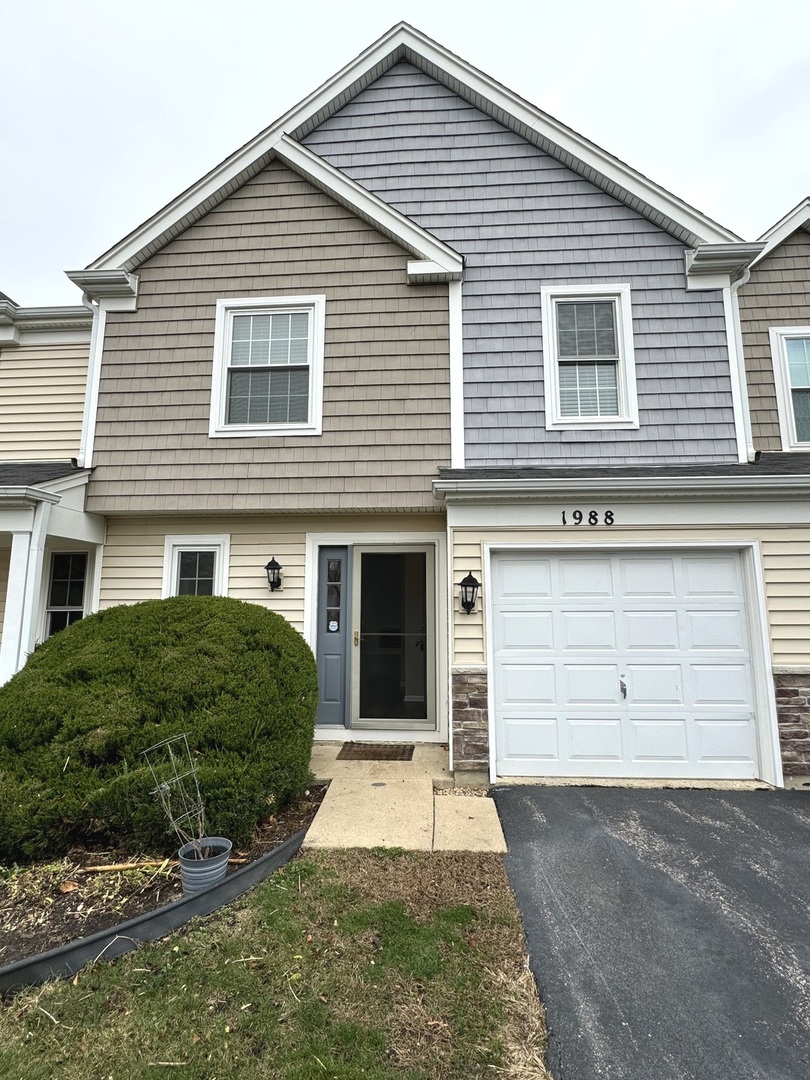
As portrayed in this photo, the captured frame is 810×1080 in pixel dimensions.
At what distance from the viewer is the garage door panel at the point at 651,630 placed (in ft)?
17.4

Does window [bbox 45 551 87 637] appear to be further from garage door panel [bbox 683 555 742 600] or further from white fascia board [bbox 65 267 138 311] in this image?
garage door panel [bbox 683 555 742 600]

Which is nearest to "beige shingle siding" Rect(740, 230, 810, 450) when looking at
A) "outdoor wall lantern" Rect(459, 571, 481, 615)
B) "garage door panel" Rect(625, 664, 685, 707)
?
"garage door panel" Rect(625, 664, 685, 707)

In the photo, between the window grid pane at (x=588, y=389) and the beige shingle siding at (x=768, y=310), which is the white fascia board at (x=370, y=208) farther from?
the beige shingle siding at (x=768, y=310)

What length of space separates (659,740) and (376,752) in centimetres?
285

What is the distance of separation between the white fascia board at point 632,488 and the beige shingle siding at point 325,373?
35.5 inches

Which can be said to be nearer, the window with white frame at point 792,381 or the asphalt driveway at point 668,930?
the asphalt driveway at point 668,930

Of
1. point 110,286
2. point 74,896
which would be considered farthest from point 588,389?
point 74,896

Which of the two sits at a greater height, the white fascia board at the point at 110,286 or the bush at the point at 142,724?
the white fascia board at the point at 110,286

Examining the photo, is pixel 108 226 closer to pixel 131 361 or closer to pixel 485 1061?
pixel 131 361

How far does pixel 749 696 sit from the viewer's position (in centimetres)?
519

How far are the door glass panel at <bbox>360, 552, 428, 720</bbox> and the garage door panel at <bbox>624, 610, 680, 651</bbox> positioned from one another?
2.23 metres

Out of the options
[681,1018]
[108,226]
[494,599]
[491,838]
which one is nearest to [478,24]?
[494,599]

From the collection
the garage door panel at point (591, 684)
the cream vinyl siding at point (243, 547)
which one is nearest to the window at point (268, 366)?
the cream vinyl siding at point (243, 547)

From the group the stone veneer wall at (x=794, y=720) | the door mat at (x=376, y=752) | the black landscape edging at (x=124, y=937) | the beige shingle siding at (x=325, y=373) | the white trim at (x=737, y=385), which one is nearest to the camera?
the black landscape edging at (x=124, y=937)
